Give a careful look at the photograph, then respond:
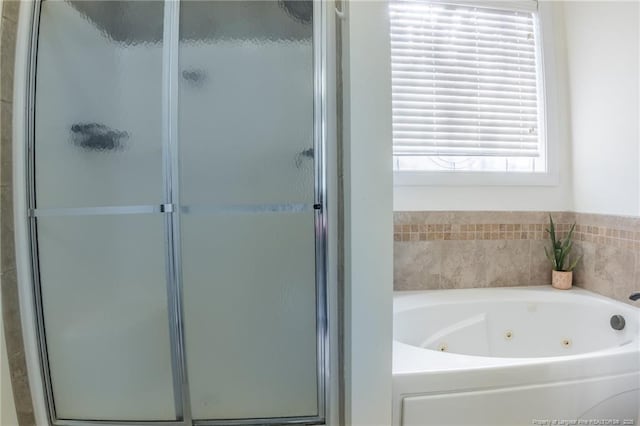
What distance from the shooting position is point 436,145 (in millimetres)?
1709

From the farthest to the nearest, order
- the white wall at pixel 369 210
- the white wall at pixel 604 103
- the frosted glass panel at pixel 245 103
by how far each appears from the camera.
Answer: the white wall at pixel 604 103 < the frosted glass panel at pixel 245 103 < the white wall at pixel 369 210

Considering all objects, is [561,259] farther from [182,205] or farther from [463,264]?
[182,205]

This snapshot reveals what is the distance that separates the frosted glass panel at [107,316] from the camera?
3.66 ft

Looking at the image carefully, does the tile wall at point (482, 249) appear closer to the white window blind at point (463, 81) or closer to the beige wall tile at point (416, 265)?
the beige wall tile at point (416, 265)

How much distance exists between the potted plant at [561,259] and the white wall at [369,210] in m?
1.38

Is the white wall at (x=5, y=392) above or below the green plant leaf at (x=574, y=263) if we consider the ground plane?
below

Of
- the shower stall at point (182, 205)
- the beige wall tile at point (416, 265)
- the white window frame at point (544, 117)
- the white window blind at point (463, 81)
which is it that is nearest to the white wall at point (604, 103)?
the white window frame at point (544, 117)

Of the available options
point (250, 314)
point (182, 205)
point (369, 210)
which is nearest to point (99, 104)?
point (182, 205)

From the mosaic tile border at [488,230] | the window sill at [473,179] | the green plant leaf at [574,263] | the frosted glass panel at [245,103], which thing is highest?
the frosted glass panel at [245,103]

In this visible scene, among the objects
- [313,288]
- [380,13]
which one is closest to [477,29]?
→ [380,13]

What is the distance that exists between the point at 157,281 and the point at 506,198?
1863mm

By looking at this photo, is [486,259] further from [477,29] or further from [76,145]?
[76,145]

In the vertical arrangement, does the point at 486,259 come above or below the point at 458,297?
above

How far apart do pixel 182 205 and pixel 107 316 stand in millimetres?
541
